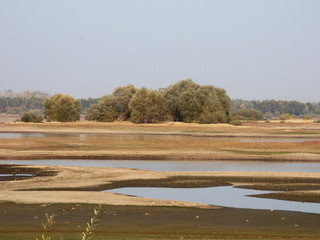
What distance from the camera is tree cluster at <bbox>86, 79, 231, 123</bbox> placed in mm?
125812

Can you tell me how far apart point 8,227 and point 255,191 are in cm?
1552

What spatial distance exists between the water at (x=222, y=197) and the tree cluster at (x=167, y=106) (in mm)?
91060

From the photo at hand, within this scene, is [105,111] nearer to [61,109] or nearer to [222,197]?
[61,109]

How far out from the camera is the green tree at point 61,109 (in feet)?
426

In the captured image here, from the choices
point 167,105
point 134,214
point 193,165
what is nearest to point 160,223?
point 134,214

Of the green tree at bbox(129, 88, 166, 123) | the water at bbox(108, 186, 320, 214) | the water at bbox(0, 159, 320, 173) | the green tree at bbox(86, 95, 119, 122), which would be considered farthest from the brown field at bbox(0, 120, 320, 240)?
the green tree at bbox(86, 95, 119, 122)

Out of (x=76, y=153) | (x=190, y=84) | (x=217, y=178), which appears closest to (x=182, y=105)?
(x=190, y=84)

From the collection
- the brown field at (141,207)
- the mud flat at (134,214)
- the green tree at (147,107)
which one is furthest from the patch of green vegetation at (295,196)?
the green tree at (147,107)

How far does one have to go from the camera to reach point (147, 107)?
412ft

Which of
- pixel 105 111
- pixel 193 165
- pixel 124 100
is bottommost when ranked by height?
pixel 193 165

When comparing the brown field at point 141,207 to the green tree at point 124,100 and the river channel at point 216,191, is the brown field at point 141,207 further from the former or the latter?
the green tree at point 124,100

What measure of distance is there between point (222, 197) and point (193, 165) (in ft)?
56.1

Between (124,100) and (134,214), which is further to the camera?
(124,100)

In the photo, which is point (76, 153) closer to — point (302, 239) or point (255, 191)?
point (255, 191)
